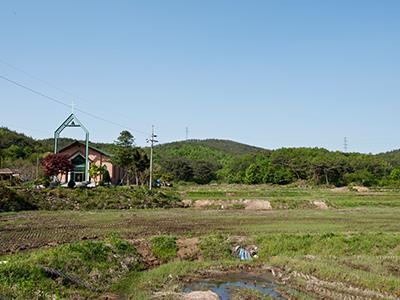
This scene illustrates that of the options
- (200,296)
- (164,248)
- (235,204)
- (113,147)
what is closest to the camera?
(200,296)

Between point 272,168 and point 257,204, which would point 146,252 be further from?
point 272,168

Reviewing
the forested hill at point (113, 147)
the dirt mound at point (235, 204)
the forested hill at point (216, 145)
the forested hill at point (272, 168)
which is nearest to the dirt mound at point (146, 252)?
the dirt mound at point (235, 204)

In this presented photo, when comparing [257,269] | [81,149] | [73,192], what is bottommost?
[257,269]

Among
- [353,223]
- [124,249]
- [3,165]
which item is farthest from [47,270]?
[3,165]

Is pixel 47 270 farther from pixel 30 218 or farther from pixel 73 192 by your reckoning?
pixel 73 192

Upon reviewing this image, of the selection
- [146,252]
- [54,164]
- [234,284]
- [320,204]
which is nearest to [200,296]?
[234,284]

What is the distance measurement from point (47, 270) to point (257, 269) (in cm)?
722

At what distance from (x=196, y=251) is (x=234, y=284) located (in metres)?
4.74

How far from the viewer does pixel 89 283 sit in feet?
41.4

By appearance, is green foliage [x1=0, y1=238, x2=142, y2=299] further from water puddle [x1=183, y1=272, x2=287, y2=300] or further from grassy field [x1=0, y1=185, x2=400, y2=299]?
water puddle [x1=183, y1=272, x2=287, y2=300]

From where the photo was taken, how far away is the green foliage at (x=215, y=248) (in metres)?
17.8

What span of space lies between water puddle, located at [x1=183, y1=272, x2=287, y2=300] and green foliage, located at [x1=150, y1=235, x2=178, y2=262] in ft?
11.5

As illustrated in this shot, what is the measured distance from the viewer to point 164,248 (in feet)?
59.2

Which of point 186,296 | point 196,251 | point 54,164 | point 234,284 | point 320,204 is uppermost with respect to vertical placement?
point 54,164
